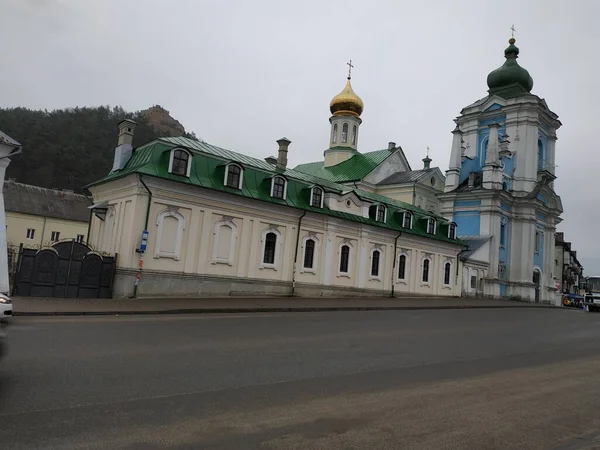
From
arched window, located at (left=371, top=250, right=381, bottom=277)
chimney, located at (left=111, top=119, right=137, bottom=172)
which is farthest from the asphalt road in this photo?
arched window, located at (left=371, top=250, right=381, bottom=277)

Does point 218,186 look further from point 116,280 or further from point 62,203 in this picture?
point 62,203

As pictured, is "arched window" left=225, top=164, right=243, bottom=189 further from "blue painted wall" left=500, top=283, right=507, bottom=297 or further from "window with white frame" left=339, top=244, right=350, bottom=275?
"blue painted wall" left=500, top=283, right=507, bottom=297

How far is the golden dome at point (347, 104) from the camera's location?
50784 mm

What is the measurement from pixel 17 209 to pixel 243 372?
53.5 metres

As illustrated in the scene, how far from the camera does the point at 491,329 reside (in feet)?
54.0

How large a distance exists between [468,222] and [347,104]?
59.0 feet

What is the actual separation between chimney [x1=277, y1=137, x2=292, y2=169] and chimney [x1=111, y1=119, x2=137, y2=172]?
9.38m

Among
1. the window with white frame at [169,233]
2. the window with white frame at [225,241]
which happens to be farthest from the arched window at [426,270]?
the window with white frame at [169,233]

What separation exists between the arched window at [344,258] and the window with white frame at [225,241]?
7.63 meters

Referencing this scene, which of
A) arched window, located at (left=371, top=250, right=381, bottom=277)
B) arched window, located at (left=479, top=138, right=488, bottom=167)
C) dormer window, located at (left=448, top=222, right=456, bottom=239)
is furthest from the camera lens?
arched window, located at (left=479, top=138, right=488, bottom=167)

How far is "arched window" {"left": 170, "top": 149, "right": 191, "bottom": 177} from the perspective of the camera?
21.5m

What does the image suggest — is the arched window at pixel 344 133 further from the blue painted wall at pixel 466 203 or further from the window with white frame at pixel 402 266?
the window with white frame at pixel 402 266

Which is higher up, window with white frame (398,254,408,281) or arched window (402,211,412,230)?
arched window (402,211,412,230)

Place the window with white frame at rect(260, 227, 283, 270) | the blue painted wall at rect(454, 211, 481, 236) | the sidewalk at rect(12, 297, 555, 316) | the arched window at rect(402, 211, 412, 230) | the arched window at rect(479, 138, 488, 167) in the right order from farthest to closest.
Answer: the arched window at rect(479, 138, 488, 167), the blue painted wall at rect(454, 211, 481, 236), the arched window at rect(402, 211, 412, 230), the window with white frame at rect(260, 227, 283, 270), the sidewalk at rect(12, 297, 555, 316)
